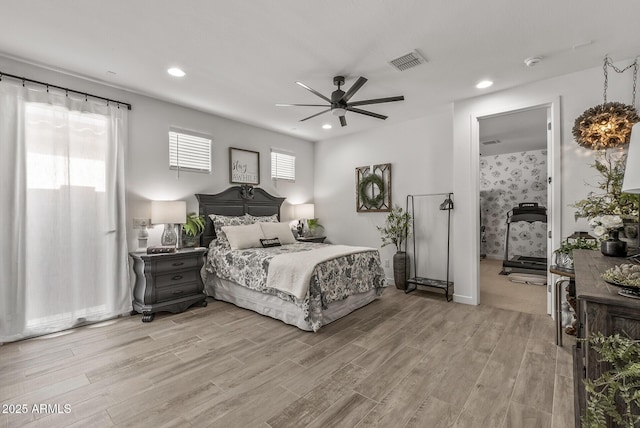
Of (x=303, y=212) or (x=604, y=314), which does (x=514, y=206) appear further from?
(x=604, y=314)

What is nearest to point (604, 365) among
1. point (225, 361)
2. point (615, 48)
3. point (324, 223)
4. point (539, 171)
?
point (225, 361)

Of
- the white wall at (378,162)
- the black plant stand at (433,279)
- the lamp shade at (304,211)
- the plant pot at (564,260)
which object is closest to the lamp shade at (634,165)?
the plant pot at (564,260)

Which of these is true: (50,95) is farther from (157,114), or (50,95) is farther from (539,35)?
(539,35)

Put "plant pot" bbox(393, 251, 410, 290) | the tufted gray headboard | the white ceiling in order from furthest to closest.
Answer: "plant pot" bbox(393, 251, 410, 290), the tufted gray headboard, the white ceiling

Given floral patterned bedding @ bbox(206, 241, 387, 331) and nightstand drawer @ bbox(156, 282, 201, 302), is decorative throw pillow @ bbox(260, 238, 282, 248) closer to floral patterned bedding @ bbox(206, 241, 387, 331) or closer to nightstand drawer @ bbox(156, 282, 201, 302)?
floral patterned bedding @ bbox(206, 241, 387, 331)

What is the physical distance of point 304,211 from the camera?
5.69 m

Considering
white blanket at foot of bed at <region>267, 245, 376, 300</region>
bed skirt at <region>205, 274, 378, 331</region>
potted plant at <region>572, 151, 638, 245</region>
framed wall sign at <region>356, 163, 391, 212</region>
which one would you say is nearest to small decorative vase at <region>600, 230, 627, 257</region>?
potted plant at <region>572, 151, 638, 245</region>

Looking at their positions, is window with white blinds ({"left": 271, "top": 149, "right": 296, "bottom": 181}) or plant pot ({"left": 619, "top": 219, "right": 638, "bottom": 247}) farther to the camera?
window with white blinds ({"left": 271, "top": 149, "right": 296, "bottom": 181})

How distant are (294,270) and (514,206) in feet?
20.4

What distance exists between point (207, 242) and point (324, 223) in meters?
2.53

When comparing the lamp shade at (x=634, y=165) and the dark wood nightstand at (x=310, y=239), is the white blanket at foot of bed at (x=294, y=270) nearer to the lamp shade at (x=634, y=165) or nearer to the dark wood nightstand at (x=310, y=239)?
the dark wood nightstand at (x=310, y=239)

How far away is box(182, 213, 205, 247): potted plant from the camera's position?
410 centimetres

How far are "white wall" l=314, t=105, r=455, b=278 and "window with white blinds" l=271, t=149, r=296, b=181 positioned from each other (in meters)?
0.63

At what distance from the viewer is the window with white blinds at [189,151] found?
4.15m
